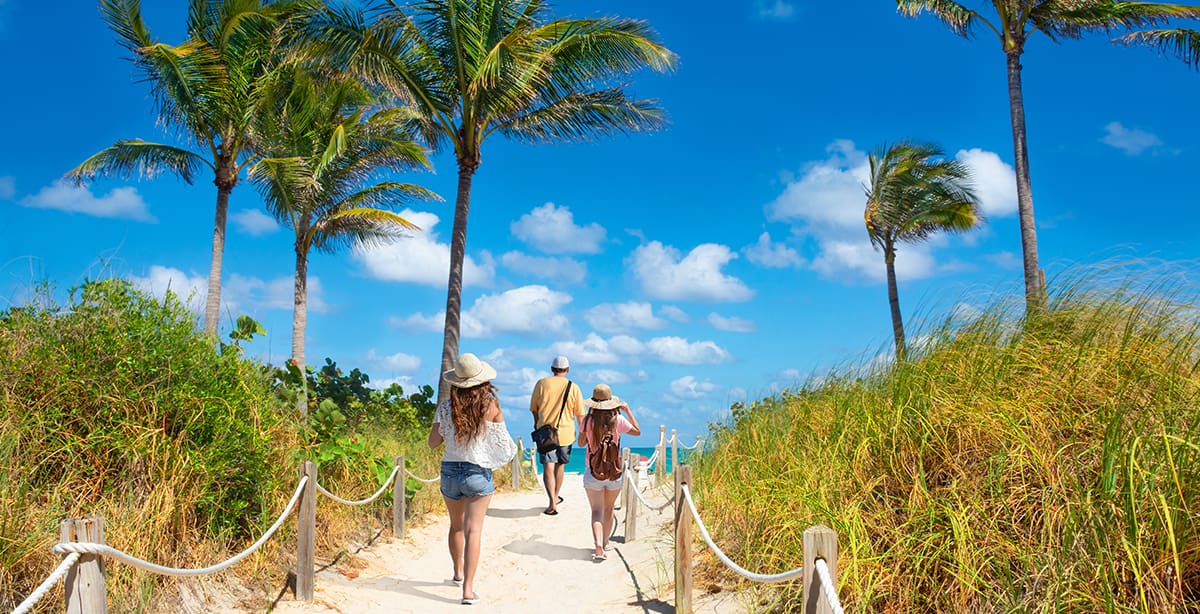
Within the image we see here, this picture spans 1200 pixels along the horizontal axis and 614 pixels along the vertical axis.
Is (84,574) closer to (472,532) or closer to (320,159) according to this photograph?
(472,532)

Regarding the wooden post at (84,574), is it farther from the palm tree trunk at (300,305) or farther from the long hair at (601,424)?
the palm tree trunk at (300,305)

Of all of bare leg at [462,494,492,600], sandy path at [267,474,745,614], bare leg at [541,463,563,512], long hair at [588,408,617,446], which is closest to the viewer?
bare leg at [462,494,492,600]

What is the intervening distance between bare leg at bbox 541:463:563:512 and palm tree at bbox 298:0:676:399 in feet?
13.2

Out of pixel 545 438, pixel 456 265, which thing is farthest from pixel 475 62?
pixel 545 438

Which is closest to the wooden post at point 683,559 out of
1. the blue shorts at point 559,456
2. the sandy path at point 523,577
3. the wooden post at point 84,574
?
the sandy path at point 523,577

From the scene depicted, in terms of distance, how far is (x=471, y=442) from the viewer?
6270 mm

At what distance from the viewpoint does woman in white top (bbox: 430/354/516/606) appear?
20.6 feet

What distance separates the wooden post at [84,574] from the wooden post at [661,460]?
32.6 feet

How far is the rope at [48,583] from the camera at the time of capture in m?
3.11

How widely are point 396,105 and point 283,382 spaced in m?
14.0

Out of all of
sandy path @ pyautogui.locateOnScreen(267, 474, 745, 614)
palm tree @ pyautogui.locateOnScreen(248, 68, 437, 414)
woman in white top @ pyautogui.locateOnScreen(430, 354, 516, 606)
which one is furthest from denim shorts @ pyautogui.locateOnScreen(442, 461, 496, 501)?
palm tree @ pyautogui.locateOnScreen(248, 68, 437, 414)

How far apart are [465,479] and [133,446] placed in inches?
92.4

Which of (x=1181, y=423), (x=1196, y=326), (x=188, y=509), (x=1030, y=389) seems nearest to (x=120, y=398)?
(x=188, y=509)

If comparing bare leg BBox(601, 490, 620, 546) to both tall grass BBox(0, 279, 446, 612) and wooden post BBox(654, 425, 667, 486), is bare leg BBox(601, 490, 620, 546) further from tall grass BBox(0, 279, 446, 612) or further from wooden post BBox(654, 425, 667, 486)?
wooden post BBox(654, 425, 667, 486)
